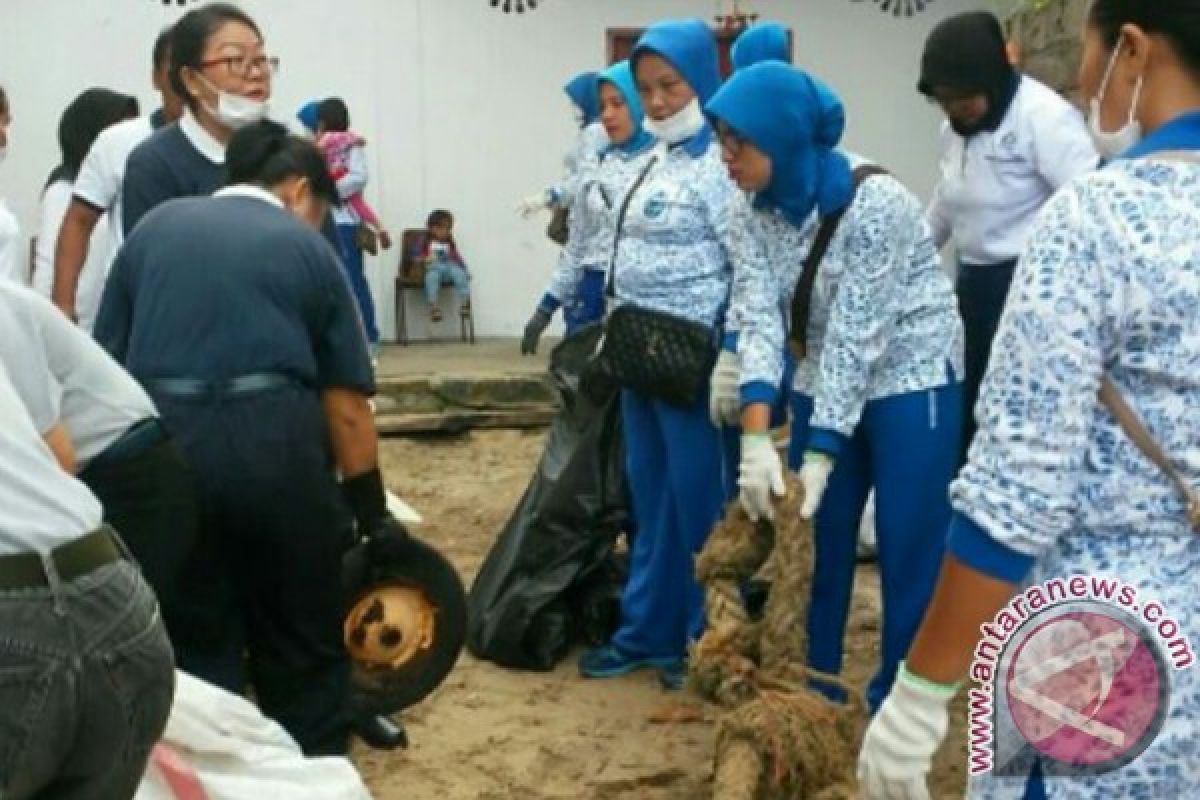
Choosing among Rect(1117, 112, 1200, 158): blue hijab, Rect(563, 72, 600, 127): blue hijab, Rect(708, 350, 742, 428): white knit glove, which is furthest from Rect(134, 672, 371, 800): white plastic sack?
Rect(563, 72, 600, 127): blue hijab

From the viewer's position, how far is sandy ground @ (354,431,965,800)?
4.04 metres

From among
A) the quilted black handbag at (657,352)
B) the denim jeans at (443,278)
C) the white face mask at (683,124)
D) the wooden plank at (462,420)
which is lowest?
the wooden plank at (462,420)

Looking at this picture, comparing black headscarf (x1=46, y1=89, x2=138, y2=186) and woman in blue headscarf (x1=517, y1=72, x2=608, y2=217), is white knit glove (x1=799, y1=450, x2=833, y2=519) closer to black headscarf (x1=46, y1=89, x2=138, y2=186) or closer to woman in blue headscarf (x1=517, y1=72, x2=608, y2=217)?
black headscarf (x1=46, y1=89, x2=138, y2=186)

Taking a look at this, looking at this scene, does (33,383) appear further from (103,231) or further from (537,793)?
(103,231)

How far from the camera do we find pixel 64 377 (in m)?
2.38

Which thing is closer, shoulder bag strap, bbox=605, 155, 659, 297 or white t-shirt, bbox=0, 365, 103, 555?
white t-shirt, bbox=0, 365, 103, 555

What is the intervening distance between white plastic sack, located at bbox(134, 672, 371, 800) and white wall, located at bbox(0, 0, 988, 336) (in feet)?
27.8

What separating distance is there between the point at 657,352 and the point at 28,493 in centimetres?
266

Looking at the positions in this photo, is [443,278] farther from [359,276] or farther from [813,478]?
[813,478]

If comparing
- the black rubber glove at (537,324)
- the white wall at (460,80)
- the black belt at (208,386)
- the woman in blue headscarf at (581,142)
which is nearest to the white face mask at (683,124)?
the black belt at (208,386)

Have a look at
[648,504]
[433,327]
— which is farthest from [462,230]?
[648,504]

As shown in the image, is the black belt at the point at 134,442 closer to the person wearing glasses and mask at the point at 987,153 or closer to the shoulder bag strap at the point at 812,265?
the shoulder bag strap at the point at 812,265

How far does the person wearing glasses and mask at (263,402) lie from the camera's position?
334 centimetres

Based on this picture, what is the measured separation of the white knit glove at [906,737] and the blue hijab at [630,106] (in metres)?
3.67
